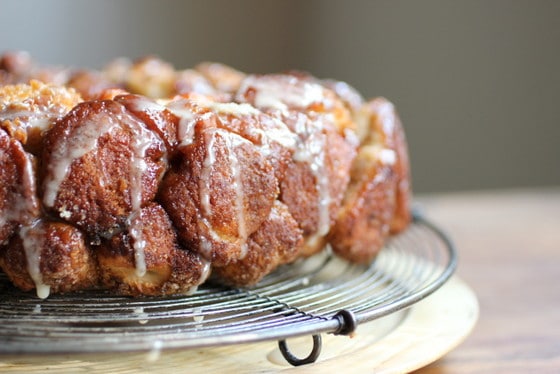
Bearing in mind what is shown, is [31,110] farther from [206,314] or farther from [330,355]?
[330,355]

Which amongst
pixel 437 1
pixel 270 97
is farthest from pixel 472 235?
pixel 437 1

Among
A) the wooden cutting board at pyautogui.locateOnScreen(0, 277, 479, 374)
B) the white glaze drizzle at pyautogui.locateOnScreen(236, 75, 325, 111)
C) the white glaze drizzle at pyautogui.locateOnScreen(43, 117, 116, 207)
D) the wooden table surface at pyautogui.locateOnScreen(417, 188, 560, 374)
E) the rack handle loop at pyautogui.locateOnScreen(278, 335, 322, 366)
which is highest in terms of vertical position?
the white glaze drizzle at pyautogui.locateOnScreen(236, 75, 325, 111)

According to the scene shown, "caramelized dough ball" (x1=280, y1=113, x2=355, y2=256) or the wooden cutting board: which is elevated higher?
"caramelized dough ball" (x1=280, y1=113, x2=355, y2=256)

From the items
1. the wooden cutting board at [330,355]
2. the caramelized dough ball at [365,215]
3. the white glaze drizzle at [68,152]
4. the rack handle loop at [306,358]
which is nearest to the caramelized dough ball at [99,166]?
the white glaze drizzle at [68,152]

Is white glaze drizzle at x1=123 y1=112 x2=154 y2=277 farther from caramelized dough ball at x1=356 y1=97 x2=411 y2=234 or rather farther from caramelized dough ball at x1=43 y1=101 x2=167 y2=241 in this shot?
caramelized dough ball at x1=356 y1=97 x2=411 y2=234

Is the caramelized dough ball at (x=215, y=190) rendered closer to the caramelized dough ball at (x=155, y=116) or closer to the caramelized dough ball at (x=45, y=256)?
the caramelized dough ball at (x=155, y=116)

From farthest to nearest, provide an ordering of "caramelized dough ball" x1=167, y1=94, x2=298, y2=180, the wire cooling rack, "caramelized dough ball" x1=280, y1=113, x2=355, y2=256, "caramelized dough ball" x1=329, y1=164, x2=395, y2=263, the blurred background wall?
the blurred background wall
"caramelized dough ball" x1=329, y1=164, x2=395, y2=263
"caramelized dough ball" x1=280, y1=113, x2=355, y2=256
"caramelized dough ball" x1=167, y1=94, x2=298, y2=180
the wire cooling rack

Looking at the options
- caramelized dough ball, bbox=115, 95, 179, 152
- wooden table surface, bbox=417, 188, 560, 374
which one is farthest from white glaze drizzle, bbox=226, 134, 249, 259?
wooden table surface, bbox=417, 188, 560, 374

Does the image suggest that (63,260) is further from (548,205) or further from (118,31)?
(118,31)
